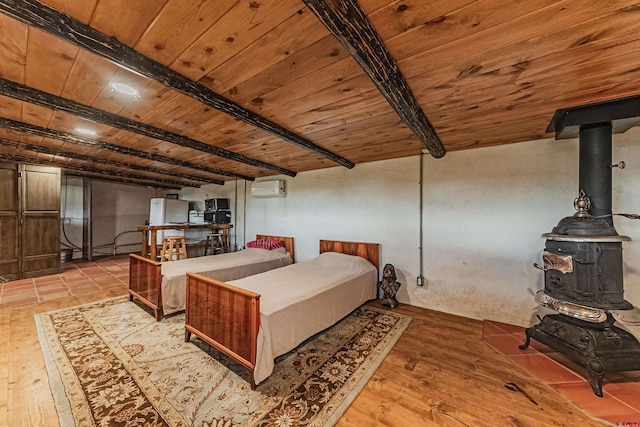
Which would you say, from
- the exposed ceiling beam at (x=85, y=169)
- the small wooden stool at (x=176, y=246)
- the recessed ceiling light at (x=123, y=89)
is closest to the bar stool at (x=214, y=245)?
the small wooden stool at (x=176, y=246)

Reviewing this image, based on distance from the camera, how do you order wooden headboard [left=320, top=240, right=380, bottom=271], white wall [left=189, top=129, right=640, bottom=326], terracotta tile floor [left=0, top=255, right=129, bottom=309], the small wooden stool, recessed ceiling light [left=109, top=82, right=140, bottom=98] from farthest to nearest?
the small wooden stool < wooden headboard [left=320, top=240, right=380, bottom=271] < terracotta tile floor [left=0, top=255, right=129, bottom=309] < white wall [left=189, top=129, right=640, bottom=326] < recessed ceiling light [left=109, top=82, right=140, bottom=98]

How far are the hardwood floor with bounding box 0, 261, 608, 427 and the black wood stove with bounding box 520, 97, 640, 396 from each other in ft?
1.58

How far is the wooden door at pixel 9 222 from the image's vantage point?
166 inches

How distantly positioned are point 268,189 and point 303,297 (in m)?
3.15

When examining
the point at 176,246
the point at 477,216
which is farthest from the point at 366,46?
the point at 176,246

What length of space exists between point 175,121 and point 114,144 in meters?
1.58

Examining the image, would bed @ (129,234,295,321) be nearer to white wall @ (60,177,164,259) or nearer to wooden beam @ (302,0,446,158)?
wooden beam @ (302,0,446,158)

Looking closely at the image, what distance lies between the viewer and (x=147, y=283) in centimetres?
315

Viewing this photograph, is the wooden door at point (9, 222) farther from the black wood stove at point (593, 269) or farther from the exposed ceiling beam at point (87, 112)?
the black wood stove at point (593, 269)

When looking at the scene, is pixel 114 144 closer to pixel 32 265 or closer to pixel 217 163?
pixel 217 163

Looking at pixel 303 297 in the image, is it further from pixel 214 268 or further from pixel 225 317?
pixel 214 268

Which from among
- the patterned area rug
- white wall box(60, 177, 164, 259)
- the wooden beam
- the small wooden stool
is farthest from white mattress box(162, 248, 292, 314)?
white wall box(60, 177, 164, 259)

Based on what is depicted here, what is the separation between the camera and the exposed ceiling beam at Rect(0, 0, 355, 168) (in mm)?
1046

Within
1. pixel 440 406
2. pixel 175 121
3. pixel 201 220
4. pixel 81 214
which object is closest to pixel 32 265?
pixel 81 214
